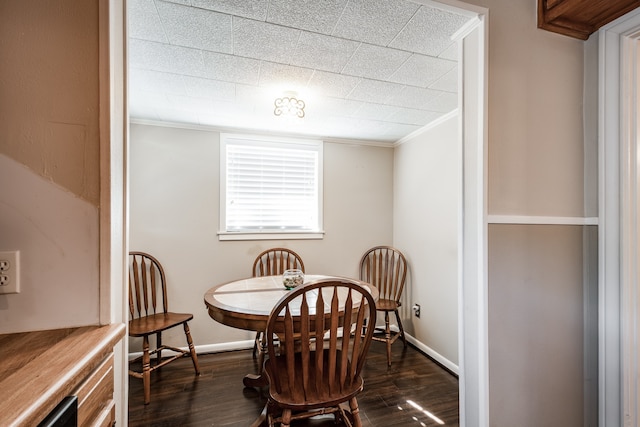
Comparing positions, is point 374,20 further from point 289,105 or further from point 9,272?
point 9,272

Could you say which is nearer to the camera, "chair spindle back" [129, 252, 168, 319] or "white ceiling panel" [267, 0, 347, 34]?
"white ceiling panel" [267, 0, 347, 34]

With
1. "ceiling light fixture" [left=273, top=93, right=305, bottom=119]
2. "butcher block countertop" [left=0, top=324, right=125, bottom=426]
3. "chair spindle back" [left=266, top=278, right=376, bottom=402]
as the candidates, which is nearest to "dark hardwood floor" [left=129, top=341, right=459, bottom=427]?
"chair spindle back" [left=266, top=278, right=376, bottom=402]

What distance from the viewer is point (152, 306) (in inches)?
97.0

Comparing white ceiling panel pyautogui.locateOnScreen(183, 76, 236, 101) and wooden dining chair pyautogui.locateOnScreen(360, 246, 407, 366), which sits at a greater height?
white ceiling panel pyautogui.locateOnScreen(183, 76, 236, 101)

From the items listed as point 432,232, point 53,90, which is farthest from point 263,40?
point 432,232

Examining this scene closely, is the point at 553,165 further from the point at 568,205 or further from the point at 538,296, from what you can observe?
the point at 538,296

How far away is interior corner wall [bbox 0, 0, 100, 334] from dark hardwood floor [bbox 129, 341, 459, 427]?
1440 millimetres

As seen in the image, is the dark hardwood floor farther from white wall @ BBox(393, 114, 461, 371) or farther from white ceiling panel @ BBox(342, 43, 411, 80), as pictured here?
white ceiling panel @ BBox(342, 43, 411, 80)

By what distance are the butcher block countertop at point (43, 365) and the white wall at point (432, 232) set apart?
2.24 m

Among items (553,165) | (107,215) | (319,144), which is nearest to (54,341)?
(107,215)

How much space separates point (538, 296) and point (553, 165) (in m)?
0.64

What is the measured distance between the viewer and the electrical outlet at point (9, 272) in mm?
729

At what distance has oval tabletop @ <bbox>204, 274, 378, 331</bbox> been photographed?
1.44 m

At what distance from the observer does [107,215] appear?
80cm
